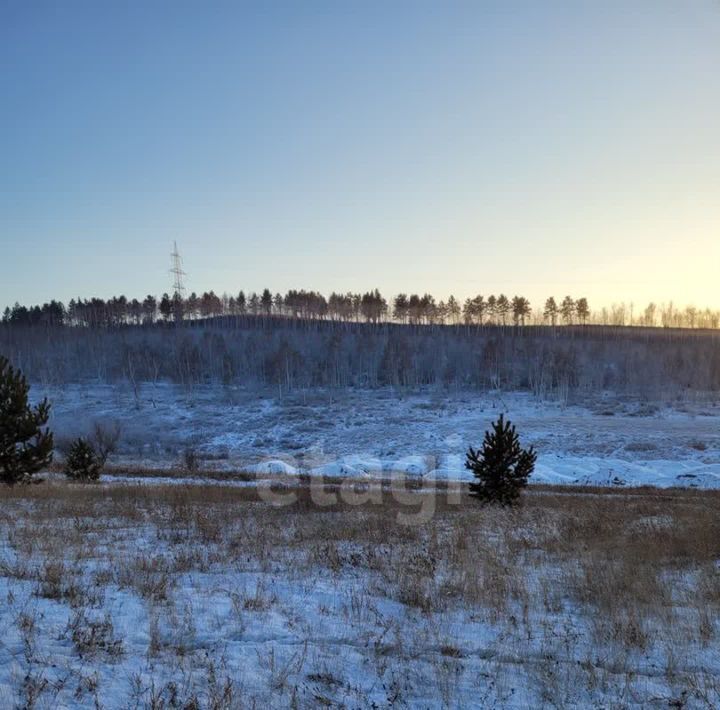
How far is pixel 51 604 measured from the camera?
213 inches

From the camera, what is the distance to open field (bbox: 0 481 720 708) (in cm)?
403

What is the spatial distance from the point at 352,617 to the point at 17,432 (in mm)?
14231

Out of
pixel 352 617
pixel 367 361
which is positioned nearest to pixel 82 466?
pixel 352 617

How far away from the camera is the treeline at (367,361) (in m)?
82.5

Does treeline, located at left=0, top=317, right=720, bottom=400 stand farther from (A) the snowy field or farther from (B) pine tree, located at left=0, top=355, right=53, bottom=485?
(B) pine tree, located at left=0, top=355, right=53, bottom=485

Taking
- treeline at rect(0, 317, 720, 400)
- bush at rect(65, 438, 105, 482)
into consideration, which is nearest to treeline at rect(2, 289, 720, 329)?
treeline at rect(0, 317, 720, 400)

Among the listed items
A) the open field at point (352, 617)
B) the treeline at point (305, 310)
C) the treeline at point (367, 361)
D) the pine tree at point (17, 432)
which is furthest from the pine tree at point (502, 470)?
the treeline at point (305, 310)

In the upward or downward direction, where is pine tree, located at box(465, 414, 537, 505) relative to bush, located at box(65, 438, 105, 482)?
upward

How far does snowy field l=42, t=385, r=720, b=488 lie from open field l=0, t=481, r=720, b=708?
2483 centimetres

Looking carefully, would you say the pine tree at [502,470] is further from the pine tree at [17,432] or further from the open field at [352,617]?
the pine tree at [17,432]

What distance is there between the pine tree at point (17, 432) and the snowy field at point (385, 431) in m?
17.3

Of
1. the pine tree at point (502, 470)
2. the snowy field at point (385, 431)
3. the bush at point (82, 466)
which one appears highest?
the pine tree at point (502, 470)

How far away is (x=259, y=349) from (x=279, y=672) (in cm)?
9274

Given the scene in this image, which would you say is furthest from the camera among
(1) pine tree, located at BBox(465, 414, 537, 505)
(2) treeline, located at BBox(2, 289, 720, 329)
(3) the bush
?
(2) treeline, located at BBox(2, 289, 720, 329)
